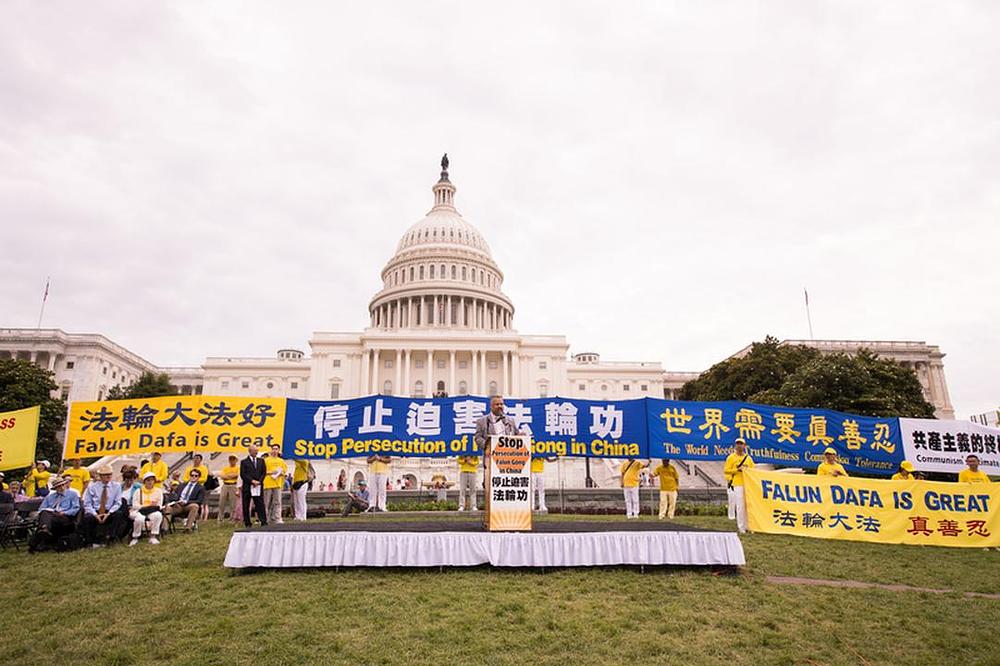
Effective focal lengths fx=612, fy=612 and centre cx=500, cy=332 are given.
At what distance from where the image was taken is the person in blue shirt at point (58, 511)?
13711 mm

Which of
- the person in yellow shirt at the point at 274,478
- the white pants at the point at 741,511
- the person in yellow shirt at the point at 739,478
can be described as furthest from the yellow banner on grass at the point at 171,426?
the white pants at the point at 741,511

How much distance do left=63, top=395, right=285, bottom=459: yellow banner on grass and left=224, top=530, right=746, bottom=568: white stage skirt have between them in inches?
410

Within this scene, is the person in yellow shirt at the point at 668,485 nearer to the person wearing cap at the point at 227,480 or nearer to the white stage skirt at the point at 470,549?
the white stage skirt at the point at 470,549

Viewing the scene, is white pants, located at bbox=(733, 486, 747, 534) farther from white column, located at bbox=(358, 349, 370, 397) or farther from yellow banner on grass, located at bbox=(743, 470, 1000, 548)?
white column, located at bbox=(358, 349, 370, 397)

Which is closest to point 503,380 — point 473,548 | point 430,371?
point 430,371

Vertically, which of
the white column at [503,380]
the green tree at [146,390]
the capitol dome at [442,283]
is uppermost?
the capitol dome at [442,283]

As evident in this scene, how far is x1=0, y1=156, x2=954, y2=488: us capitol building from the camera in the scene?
8312 centimetres

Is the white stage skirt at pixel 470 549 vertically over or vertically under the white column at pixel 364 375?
under

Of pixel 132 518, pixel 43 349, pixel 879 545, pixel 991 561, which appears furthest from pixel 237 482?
pixel 43 349

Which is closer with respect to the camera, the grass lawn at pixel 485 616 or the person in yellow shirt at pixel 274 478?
the grass lawn at pixel 485 616

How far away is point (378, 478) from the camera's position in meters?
21.1

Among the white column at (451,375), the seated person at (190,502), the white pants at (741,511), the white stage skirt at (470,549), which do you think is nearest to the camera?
the white stage skirt at (470,549)

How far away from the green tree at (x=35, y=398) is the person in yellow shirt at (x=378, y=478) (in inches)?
1819

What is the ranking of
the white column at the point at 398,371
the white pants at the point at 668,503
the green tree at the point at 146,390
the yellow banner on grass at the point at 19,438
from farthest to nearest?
the white column at the point at 398,371 → the green tree at the point at 146,390 → the yellow banner on grass at the point at 19,438 → the white pants at the point at 668,503
